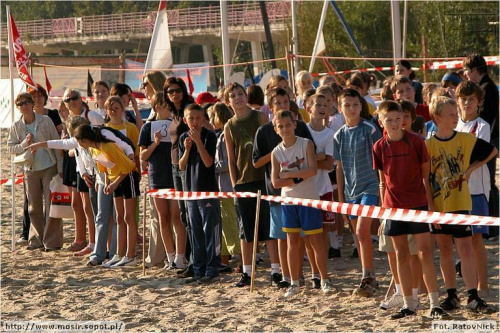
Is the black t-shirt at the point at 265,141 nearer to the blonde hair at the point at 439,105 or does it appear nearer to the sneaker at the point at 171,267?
the blonde hair at the point at 439,105

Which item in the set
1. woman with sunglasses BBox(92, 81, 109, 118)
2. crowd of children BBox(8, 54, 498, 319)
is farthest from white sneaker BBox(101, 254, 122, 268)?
woman with sunglasses BBox(92, 81, 109, 118)

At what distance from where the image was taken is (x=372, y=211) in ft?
22.4

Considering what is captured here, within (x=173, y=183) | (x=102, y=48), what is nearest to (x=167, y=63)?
(x=173, y=183)

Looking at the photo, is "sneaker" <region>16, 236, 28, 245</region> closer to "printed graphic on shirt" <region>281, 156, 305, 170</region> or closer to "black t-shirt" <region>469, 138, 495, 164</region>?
"printed graphic on shirt" <region>281, 156, 305, 170</region>

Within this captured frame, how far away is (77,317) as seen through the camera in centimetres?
720

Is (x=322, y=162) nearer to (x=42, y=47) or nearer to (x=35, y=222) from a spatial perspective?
(x=35, y=222)

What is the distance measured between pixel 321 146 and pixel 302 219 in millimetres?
751

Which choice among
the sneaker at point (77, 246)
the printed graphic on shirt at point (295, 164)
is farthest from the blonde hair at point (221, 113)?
the sneaker at point (77, 246)

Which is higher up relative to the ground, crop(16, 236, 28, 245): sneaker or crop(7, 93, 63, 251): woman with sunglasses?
crop(7, 93, 63, 251): woman with sunglasses

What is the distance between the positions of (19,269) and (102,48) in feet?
199

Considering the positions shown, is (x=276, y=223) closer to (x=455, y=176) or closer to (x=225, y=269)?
(x=225, y=269)

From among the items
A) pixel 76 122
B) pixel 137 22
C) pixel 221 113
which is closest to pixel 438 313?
pixel 221 113

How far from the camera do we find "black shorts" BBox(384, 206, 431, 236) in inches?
255

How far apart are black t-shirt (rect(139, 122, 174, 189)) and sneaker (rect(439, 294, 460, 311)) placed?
3.32 metres
